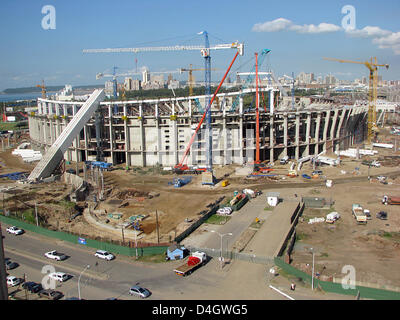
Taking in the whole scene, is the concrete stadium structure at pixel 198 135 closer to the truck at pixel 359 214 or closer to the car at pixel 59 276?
the truck at pixel 359 214

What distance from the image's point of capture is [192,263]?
22.0 m

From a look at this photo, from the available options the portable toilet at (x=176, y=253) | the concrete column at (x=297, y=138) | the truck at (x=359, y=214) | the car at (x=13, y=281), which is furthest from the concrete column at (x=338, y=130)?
the car at (x=13, y=281)

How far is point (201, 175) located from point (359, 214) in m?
21.4

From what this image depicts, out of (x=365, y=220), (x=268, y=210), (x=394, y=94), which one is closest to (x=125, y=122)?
(x=268, y=210)

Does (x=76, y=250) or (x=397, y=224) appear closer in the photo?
(x=76, y=250)

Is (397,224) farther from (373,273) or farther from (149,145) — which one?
(149,145)

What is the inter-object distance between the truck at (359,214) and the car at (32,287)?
79.4 feet

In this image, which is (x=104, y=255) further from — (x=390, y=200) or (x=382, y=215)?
(x=390, y=200)

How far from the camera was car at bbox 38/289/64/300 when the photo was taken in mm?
18719

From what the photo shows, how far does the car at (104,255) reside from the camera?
77.1 ft

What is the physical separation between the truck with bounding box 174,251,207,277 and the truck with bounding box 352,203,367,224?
48.1 feet

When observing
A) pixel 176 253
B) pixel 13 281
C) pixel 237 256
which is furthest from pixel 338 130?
pixel 13 281

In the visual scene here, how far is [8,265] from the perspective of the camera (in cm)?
2262

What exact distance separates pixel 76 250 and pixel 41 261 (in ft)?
7.79
